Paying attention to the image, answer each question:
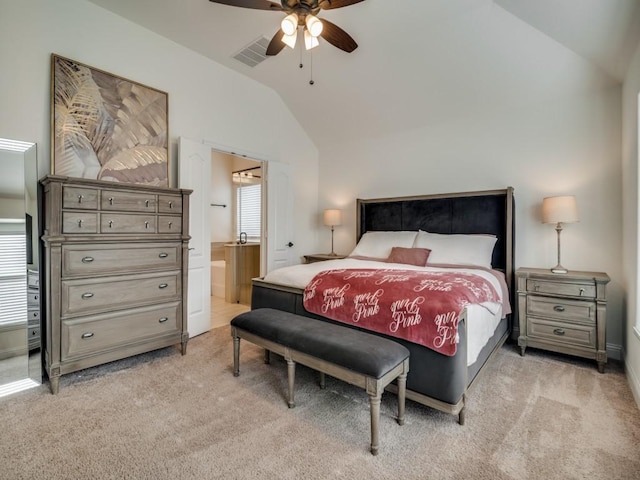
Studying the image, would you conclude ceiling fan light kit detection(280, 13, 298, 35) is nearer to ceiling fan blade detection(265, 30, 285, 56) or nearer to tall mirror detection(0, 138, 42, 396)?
ceiling fan blade detection(265, 30, 285, 56)

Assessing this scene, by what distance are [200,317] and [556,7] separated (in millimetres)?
4263

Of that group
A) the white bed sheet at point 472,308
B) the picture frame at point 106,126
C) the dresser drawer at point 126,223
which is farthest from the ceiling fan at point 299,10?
the white bed sheet at point 472,308

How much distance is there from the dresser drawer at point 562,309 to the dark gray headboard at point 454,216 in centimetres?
38

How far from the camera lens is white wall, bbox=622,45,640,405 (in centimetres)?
225

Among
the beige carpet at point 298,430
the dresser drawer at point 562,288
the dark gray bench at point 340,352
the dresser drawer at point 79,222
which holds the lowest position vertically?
the beige carpet at point 298,430

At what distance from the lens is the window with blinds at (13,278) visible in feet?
7.65

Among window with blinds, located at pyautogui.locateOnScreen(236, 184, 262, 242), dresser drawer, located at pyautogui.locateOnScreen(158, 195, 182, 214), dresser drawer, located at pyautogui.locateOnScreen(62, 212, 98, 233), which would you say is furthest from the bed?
window with blinds, located at pyautogui.locateOnScreen(236, 184, 262, 242)

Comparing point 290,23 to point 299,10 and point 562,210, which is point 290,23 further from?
point 562,210

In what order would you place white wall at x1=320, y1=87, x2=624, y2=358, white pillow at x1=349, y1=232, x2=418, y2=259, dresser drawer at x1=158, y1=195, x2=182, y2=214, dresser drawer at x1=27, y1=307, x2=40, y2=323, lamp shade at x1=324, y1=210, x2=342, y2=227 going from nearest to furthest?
dresser drawer at x1=27, y1=307, x2=40, y2=323 < dresser drawer at x1=158, y1=195, x2=182, y2=214 < white wall at x1=320, y1=87, x2=624, y2=358 < white pillow at x1=349, y1=232, x2=418, y2=259 < lamp shade at x1=324, y1=210, x2=342, y2=227

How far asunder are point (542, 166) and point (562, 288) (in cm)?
130

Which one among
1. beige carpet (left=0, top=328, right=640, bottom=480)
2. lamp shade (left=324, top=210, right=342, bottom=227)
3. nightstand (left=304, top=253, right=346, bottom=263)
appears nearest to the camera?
beige carpet (left=0, top=328, right=640, bottom=480)

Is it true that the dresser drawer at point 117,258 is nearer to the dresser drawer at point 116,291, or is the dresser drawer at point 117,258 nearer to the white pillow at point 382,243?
the dresser drawer at point 116,291

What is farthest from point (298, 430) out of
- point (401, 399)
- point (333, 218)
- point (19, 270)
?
point (333, 218)

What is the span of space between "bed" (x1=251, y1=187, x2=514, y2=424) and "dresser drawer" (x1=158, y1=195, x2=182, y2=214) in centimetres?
101
